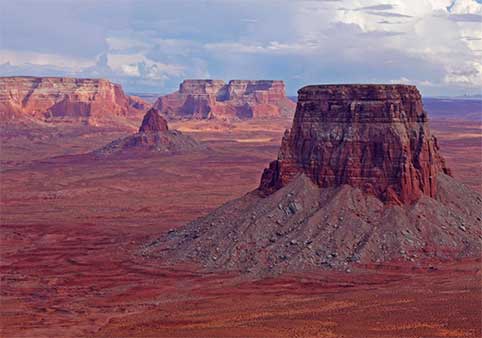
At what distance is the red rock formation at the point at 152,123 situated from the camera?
561 ft

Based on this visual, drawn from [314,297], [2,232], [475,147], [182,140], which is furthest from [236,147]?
[314,297]

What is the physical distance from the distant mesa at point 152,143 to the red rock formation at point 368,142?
105m

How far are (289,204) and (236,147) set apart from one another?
13037 centimetres

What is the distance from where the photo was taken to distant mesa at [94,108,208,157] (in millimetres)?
167625

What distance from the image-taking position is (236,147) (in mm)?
192000

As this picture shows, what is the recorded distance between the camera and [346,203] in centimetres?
6066

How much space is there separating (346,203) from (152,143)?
113 metres

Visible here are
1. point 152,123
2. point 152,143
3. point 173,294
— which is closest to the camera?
point 173,294

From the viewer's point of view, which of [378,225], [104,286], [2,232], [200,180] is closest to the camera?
[104,286]

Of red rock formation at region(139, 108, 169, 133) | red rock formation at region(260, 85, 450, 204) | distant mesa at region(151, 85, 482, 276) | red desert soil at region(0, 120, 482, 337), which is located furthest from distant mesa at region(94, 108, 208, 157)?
red rock formation at region(260, 85, 450, 204)

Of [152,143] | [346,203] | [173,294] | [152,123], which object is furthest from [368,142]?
[152,123]

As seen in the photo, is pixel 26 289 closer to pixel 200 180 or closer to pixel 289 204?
pixel 289 204

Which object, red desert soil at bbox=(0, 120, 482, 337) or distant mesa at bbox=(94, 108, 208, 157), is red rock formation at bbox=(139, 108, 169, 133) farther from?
red desert soil at bbox=(0, 120, 482, 337)

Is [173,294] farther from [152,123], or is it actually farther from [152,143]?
[152,123]
